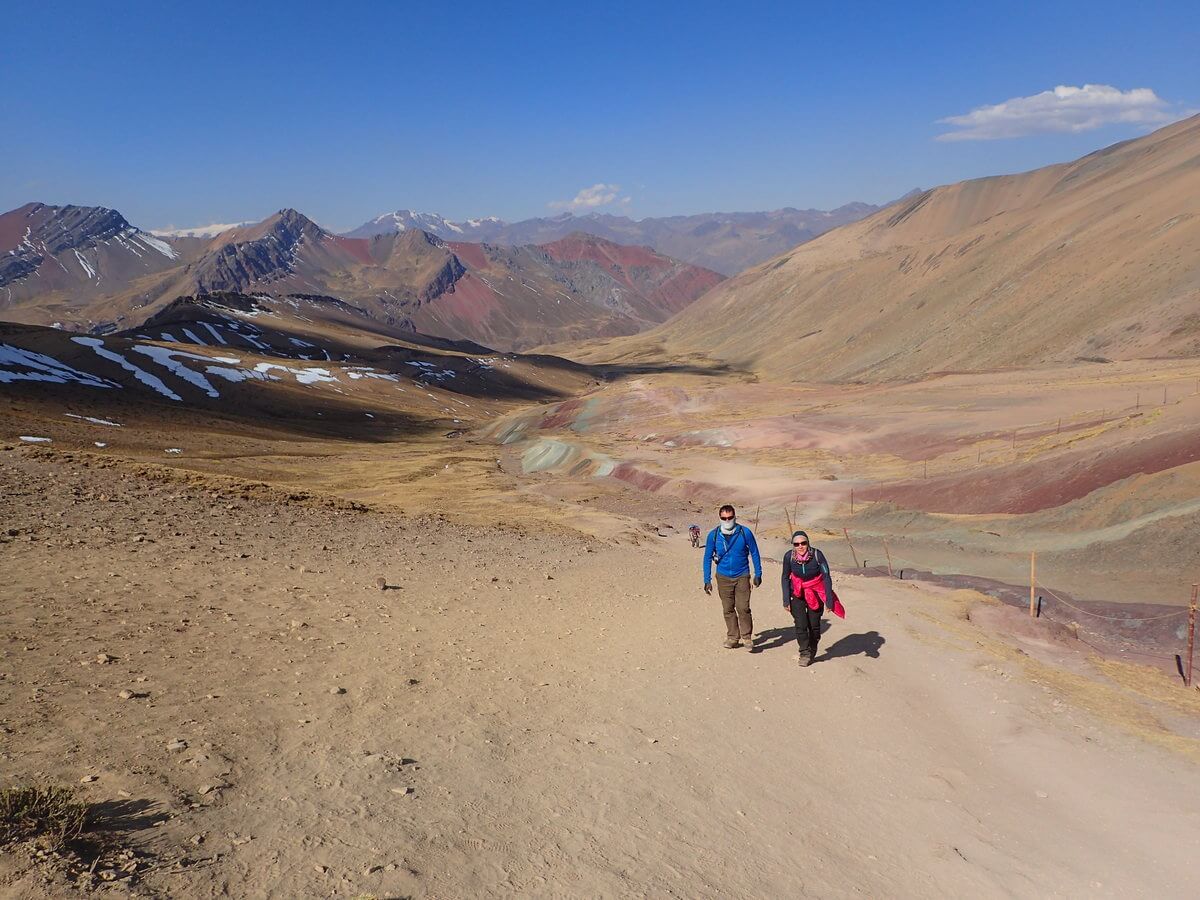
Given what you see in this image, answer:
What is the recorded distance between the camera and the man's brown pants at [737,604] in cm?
1265

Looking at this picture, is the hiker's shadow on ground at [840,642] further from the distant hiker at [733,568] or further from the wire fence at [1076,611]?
the wire fence at [1076,611]

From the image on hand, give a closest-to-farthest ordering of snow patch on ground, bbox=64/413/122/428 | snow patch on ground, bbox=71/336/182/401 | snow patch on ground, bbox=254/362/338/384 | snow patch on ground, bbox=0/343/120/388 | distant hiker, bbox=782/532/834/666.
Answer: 1. distant hiker, bbox=782/532/834/666
2. snow patch on ground, bbox=64/413/122/428
3. snow patch on ground, bbox=0/343/120/388
4. snow patch on ground, bbox=71/336/182/401
5. snow patch on ground, bbox=254/362/338/384

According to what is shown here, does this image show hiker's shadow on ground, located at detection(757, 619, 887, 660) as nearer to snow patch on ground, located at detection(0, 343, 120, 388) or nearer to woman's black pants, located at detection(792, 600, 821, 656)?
woman's black pants, located at detection(792, 600, 821, 656)

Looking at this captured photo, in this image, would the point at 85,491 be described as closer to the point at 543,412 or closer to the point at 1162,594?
the point at 1162,594

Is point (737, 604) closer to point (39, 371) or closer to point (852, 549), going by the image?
point (852, 549)

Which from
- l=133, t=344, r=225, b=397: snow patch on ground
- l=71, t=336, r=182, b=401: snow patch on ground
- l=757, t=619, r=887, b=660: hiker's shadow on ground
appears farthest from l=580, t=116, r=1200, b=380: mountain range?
l=71, t=336, r=182, b=401: snow patch on ground

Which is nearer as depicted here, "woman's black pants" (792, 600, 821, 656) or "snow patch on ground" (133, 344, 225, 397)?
"woman's black pants" (792, 600, 821, 656)

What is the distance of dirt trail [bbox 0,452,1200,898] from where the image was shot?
5.99m

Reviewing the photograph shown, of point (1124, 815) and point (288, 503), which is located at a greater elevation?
point (288, 503)

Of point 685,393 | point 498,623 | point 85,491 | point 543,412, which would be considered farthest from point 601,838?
point 543,412

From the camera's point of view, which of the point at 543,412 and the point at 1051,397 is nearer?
the point at 1051,397

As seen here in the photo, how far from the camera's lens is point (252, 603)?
496 inches

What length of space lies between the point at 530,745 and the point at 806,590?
18.9ft

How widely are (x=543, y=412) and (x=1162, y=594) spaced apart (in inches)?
3052
